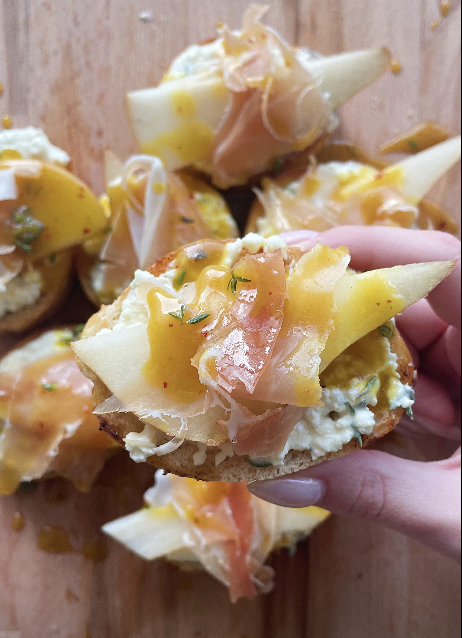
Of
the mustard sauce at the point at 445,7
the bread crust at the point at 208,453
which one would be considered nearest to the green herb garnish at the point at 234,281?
the bread crust at the point at 208,453

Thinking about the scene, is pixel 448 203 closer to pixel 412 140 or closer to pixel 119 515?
pixel 412 140

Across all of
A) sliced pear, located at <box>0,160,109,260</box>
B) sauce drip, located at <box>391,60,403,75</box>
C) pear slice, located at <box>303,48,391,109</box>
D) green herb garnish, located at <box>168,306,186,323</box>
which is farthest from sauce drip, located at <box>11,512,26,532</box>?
sauce drip, located at <box>391,60,403,75</box>

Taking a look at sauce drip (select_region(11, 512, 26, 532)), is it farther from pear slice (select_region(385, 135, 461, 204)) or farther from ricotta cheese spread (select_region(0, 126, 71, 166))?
pear slice (select_region(385, 135, 461, 204))

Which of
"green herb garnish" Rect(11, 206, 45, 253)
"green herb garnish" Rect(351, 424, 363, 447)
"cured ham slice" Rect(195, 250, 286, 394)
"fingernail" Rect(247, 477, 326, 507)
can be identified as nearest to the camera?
"cured ham slice" Rect(195, 250, 286, 394)

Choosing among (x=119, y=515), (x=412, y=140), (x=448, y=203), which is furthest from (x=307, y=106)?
(x=119, y=515)

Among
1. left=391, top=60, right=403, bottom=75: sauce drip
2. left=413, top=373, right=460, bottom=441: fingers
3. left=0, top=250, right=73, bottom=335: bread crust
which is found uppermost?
left=391, top=60, right=403, bottom=75: sauce drip

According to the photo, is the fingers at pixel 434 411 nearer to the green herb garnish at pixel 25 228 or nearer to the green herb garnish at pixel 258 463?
the green herb garnish at pixel 258 463

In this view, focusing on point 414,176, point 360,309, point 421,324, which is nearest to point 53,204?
point 360,309
